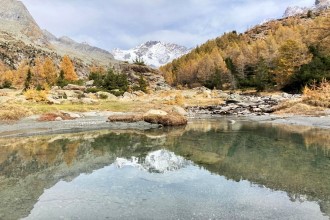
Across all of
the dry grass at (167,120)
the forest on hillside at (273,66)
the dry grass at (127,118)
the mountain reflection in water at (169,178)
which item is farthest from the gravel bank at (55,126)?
the forest on hillside at (273,66)

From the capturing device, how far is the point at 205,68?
13150 centimetres

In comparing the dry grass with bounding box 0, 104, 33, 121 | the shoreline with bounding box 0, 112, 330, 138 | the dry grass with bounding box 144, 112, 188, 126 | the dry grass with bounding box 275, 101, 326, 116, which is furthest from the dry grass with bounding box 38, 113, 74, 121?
the dry grass with bounding box 275, 101, 326, 116

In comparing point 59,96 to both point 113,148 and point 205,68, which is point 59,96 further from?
point 205,68

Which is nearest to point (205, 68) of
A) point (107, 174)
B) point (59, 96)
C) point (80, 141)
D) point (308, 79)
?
point (308, 79)

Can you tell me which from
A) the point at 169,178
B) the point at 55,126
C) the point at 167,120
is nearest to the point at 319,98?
the point at 167,120

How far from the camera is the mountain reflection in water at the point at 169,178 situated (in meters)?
9.34

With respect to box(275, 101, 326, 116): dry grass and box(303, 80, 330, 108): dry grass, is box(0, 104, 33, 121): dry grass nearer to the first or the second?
box(275, 101, 326, 116): dry grass

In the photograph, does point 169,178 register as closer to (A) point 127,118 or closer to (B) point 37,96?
(A) point 127,118

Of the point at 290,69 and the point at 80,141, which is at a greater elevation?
the point at 290,69

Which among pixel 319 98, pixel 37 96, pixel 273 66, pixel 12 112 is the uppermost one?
pixel 273 66

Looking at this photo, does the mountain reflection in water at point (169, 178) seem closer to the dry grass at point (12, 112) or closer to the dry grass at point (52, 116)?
the dry grass at point (52, 116)

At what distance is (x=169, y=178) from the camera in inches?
512

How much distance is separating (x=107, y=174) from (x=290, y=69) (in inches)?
2816

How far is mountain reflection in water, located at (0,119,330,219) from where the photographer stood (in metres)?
9.34
